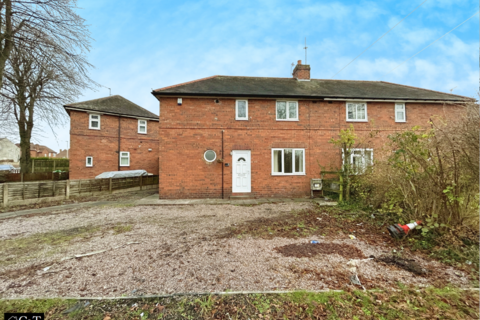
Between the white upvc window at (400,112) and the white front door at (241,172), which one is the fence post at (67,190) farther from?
the white upvc window at (400,112)

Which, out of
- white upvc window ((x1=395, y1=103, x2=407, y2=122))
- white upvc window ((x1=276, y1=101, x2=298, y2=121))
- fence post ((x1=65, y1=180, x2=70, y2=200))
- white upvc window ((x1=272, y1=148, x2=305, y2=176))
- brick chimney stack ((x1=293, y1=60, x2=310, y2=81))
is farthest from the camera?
brick chimney stack ((x1=293, y1=60, x2=310, y2=81))

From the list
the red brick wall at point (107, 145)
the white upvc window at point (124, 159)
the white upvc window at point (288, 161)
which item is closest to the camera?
the white upvc window at point (288, 161)

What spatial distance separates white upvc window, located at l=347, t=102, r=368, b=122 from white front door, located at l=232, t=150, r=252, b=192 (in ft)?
19.7

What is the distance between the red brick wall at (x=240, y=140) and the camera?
400 inches

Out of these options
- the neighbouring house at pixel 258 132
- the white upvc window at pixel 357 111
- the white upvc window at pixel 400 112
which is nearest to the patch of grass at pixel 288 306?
the neighbouring house at pixel 258 132

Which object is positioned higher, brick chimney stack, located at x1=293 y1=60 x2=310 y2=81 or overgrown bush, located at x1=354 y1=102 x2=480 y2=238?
brick chimney stack, located at x1=293 y1=60 x2=310 y2=81

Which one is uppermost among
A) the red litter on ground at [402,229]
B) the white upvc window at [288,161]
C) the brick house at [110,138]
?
the brick house at [110,138]

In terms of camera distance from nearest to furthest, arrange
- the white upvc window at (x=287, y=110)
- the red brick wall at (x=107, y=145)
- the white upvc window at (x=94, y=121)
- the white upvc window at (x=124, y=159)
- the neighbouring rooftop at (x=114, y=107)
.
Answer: the white upvc window at (x=287, y=110), the red brick wall at (x=107, y=145), the neighbouring rooftop at (x=114, y=107), the white upvc window at (x=94, y=121), the white upvc window at (x=124, y=159)

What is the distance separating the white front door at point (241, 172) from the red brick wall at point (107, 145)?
38.3ft

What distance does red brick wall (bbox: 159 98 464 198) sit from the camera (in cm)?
1016

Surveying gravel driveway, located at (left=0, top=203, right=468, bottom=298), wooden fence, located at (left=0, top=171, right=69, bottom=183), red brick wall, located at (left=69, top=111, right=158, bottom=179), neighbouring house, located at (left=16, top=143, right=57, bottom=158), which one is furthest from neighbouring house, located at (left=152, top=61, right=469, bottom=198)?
neighbouring house, located at (left=16, top=143, right=57, bottom=158)

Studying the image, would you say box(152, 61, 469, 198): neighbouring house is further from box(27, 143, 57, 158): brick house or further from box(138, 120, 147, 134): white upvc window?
box(27, 143, 57, 158): brick house

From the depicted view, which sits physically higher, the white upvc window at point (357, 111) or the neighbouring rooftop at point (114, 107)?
the neighbouring rooftop at point (114, 107)

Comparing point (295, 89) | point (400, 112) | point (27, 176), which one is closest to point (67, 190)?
point (27, 176)
